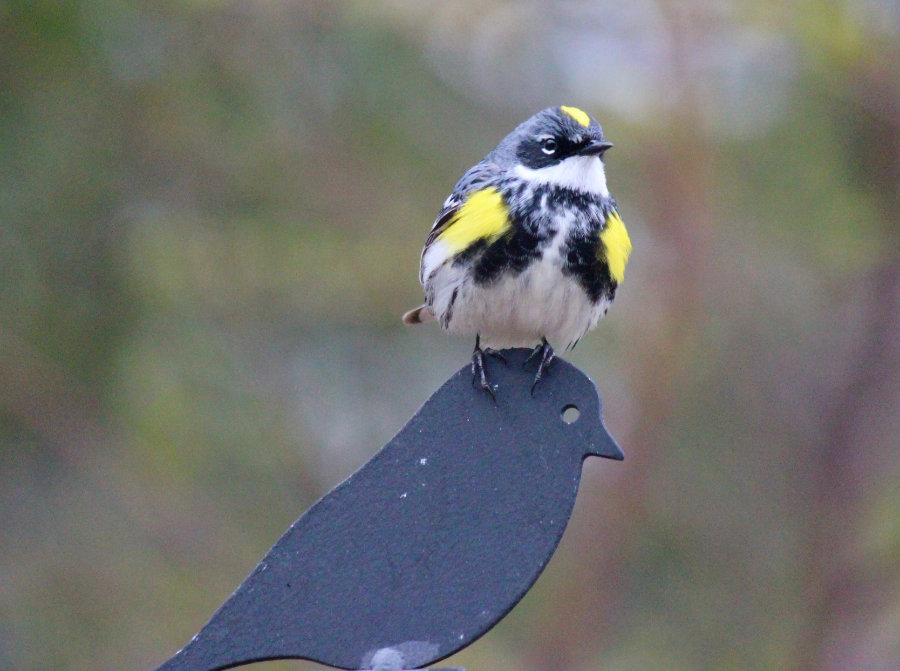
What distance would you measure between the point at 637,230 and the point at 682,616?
9.12ft

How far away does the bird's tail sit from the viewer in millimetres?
4012

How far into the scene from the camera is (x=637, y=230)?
6230mm

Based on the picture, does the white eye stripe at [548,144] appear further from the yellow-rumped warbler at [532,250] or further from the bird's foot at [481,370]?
the bird's foot at [481,370]

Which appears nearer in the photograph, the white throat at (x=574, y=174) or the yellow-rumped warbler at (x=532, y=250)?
the yellow-rumped warbler at (x=532, y=250)

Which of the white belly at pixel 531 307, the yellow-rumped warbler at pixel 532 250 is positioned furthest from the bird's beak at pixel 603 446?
the white belly at pixel 531 307

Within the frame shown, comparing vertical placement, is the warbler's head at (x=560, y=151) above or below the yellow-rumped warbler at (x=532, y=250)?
above

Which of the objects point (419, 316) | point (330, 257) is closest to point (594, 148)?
point (419, 316)

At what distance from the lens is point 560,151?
373cm

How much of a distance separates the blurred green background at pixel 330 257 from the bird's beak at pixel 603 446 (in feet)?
10.7

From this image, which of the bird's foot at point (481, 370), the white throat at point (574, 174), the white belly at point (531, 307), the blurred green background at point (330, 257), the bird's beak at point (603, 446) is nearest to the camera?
the bird's beak at point (603, 446)

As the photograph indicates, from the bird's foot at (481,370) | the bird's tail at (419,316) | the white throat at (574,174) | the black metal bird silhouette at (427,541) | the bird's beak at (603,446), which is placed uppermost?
the white throat at (574,174)

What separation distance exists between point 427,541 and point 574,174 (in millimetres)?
1604

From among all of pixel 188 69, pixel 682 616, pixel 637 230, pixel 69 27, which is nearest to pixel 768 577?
pixel 682 616

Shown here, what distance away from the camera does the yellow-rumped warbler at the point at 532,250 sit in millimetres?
3371
